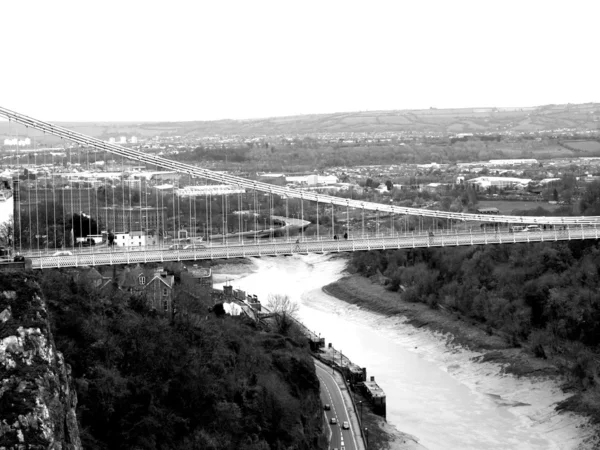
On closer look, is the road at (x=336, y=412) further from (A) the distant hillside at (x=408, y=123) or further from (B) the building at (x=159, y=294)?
(A) the distant hillside at (x=408, y=123)

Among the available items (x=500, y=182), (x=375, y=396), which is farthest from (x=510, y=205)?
(x=375, y=396)

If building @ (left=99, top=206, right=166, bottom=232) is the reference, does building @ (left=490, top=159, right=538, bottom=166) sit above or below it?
below

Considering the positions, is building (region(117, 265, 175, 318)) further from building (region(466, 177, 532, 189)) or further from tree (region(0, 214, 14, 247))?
building (region(466, 177, 532, 189))

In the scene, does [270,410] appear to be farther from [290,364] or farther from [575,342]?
[575,342]

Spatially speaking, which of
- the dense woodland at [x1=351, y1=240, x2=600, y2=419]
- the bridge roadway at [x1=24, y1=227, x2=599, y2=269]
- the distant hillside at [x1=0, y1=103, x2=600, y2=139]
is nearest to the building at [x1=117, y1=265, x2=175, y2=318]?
the bridge roadway at [x1=24, y1=227, x2=599, y2=269]

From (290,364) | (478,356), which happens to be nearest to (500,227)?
(478,356)

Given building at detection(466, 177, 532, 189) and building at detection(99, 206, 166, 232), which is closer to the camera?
building at detection(99, 206, 166, 232)
